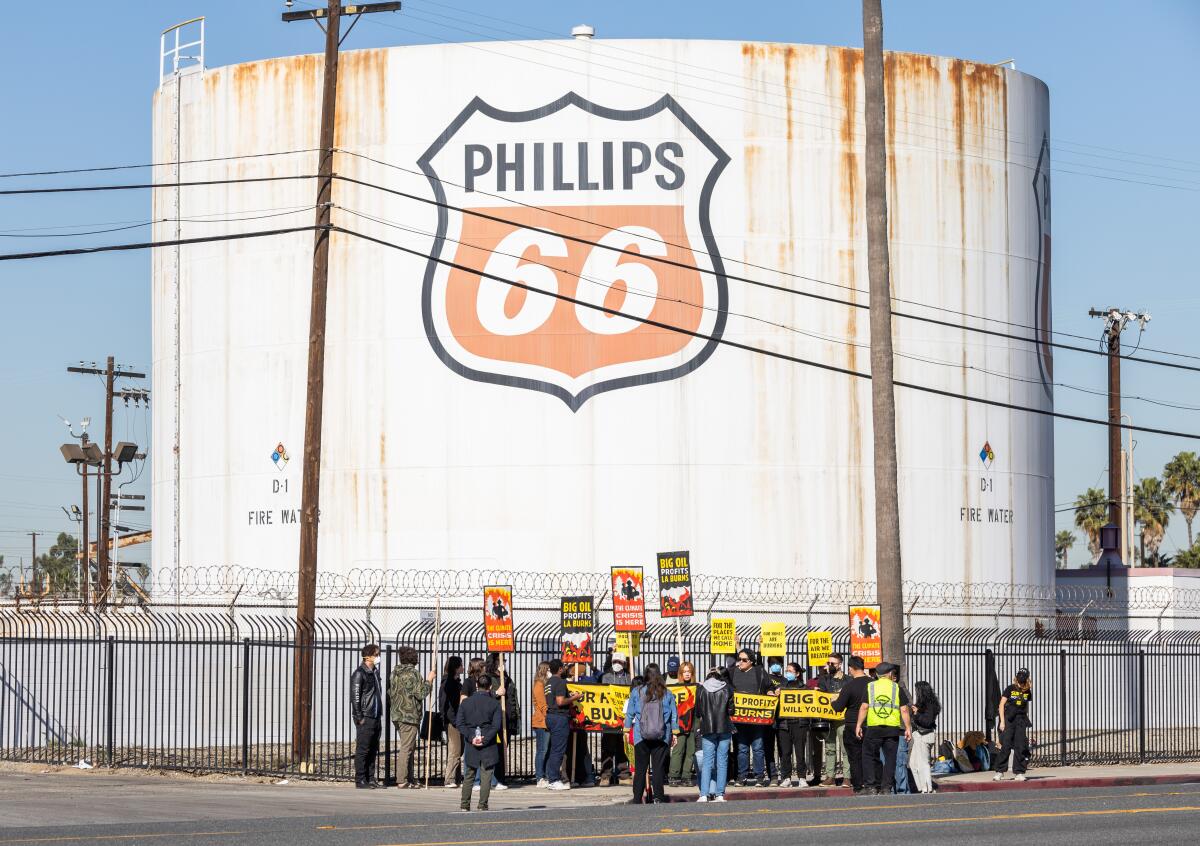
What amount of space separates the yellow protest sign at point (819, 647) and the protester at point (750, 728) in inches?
50.8

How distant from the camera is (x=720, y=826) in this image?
18.0 m

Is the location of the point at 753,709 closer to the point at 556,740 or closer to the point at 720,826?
the point at 556,740

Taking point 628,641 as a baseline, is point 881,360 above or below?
above

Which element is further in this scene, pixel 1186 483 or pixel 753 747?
pixel 1186 483

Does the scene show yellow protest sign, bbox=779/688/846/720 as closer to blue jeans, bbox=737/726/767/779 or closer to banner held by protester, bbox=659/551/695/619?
blue jeans, bbox=737/726/767/779

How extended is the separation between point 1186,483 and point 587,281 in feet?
262

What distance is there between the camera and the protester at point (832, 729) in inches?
987

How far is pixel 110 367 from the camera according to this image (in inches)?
2955

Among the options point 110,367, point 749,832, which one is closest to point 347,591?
point 749,832

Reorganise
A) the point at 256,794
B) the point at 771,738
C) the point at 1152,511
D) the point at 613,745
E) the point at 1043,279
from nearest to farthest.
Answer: the point at 256,794 → the point at 613,745 → the point at 771,738 → the point at 1043,279 → the point at 1152,511

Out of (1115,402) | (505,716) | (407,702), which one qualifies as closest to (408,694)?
(407,702)

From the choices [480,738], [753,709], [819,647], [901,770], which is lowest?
[901,770]

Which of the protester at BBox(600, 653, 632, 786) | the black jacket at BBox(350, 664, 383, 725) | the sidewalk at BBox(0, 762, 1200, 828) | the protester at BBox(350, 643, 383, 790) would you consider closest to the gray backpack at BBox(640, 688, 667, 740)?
the sidewalk at BBox(0, 762, 1200, 828)

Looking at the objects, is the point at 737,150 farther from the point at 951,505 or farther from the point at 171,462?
the point at 171,462
